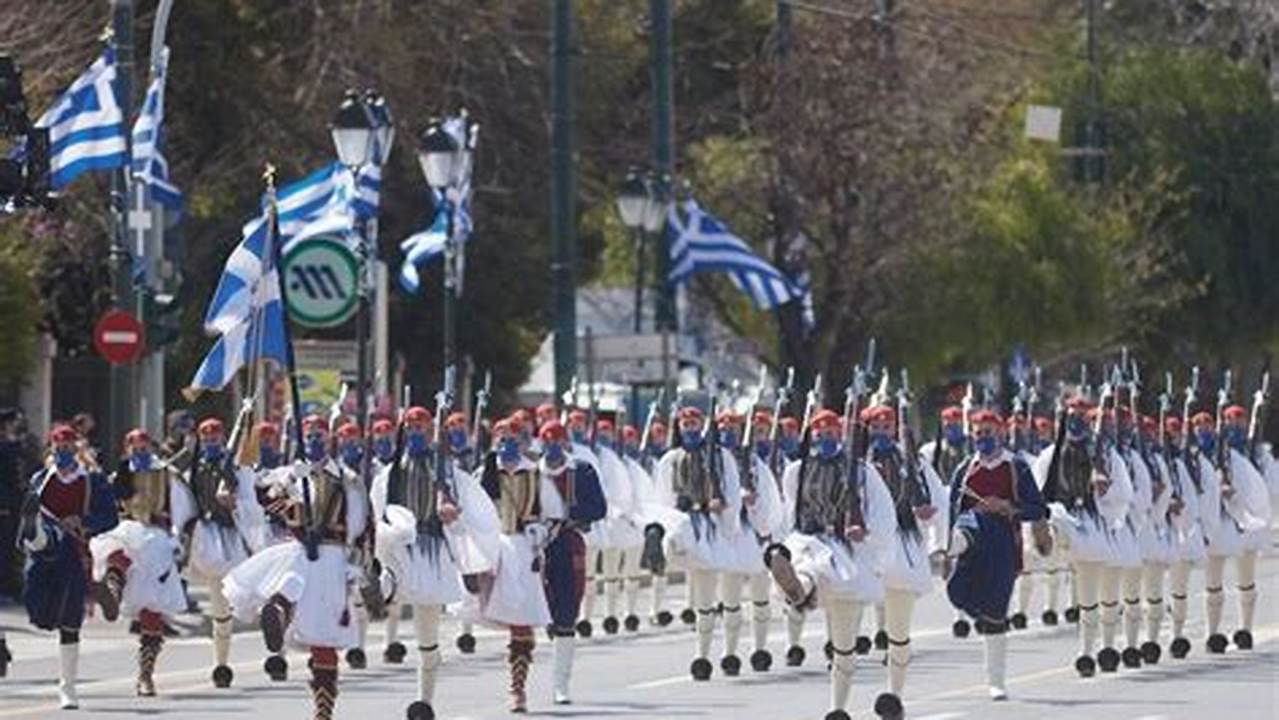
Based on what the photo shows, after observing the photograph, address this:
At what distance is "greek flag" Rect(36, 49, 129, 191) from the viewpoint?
1469 inches

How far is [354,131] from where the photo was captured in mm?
36719

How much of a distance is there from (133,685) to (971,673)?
613 centimetres

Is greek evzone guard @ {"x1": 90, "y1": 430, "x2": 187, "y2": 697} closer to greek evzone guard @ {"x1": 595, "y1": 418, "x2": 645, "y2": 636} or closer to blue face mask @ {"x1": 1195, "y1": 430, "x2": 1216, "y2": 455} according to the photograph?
greek evzone guard @ {"x1": 595, "y1": 418, "x2": 645, "y2": 636}

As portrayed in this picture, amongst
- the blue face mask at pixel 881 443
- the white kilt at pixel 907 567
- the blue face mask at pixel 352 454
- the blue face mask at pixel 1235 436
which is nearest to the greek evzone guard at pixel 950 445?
the blue face mask at pixel 1235 436

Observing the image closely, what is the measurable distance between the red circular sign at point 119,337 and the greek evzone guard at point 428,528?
9.04m

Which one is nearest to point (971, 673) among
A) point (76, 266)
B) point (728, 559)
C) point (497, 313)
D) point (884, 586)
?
point (728, 559)

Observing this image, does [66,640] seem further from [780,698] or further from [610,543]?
[610,543]

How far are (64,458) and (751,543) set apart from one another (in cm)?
684

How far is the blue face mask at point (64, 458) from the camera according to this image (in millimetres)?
28844

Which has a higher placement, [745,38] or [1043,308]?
[745,38]

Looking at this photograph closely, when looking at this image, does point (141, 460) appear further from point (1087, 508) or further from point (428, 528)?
point (1087, 508)

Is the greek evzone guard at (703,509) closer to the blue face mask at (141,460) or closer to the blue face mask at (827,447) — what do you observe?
the blue face mask at (141,460)

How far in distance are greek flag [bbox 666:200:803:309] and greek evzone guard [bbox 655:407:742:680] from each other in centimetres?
1796

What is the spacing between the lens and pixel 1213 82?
73.8 metres
